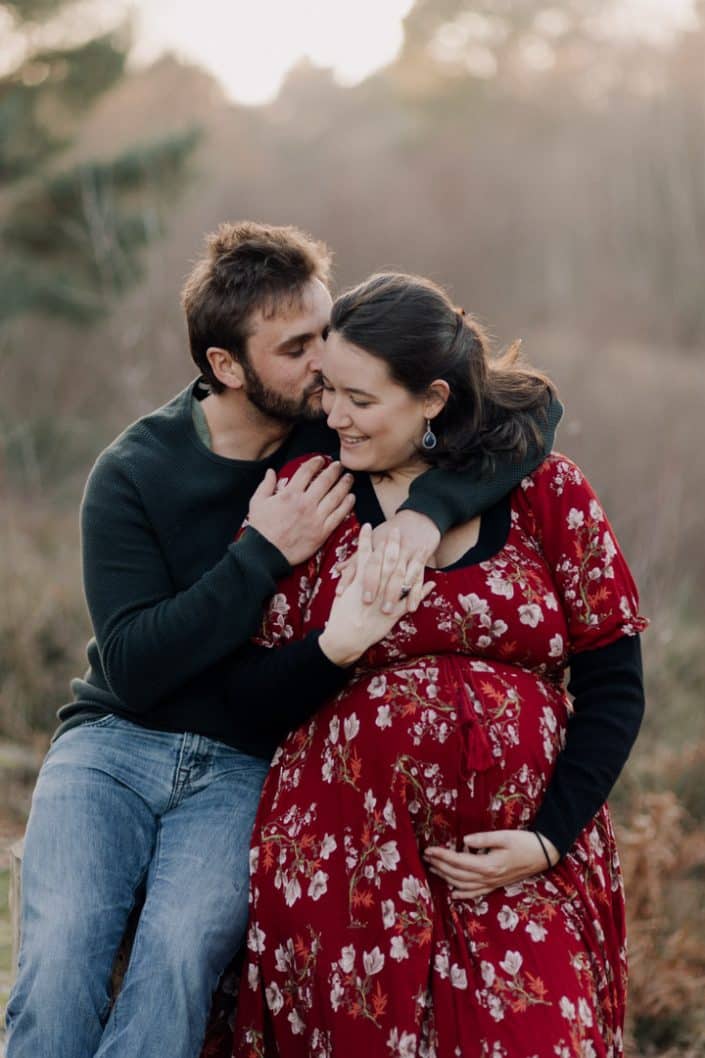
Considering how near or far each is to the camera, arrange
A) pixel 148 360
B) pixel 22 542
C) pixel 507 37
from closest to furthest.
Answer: pixel 22 542
pixel 148 360
pixel 507 37

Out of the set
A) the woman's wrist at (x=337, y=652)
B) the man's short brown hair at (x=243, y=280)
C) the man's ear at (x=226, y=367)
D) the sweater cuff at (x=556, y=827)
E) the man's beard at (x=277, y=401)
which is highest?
the man's short brown hair at (x=243, y=280)

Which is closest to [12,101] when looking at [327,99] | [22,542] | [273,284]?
[22,542]

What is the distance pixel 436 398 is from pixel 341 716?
2.43 feet

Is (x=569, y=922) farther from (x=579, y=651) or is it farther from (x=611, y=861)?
(x=579, y=651)

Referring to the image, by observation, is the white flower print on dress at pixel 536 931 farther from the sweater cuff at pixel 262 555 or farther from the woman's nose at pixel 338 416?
the woman's nose at pixel 338 416

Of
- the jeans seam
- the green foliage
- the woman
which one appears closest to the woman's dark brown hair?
the woman

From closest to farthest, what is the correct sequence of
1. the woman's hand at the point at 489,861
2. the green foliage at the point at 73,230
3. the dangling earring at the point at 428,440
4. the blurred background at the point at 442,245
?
the woman's hand at the point at 489,861, the dangling earring at the point at 428,440, the blurred background at the point at 442,245, the green foliage at the point at 73,230

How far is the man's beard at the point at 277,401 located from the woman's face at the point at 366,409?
18cm

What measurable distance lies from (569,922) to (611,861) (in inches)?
9.6

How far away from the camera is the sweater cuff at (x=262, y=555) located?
270 centimetres

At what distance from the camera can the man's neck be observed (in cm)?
304

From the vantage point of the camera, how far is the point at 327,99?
2975 cm

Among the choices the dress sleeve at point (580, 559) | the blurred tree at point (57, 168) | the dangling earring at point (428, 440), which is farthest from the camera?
the blurred tree at point (57, 168)

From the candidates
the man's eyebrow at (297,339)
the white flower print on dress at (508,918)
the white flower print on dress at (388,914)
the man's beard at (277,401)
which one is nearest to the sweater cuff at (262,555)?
the man's beard at (277,401)
